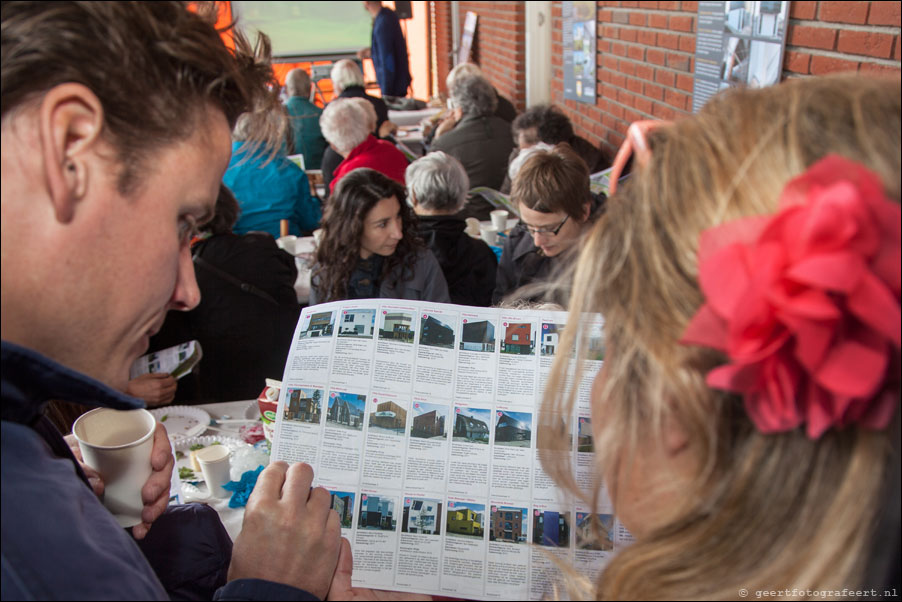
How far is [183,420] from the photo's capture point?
1.66 metres

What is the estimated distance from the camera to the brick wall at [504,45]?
577cm

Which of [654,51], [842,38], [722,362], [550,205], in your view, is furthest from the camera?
[654,51]

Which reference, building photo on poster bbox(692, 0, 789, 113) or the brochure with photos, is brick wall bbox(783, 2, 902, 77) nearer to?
building photo on poster bbox(692, 0, 789, 113)

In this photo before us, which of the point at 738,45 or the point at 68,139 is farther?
the point at 738,45

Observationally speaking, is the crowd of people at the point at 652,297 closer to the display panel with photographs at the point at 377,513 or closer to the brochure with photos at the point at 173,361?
the display panel with photographs at the point at 377,513

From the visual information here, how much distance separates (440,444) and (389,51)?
6674 millimetres

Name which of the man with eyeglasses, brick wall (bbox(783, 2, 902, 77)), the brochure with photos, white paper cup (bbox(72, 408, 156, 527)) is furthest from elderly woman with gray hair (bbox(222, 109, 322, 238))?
white paper cup (bbox(72, 408, 156, 527))

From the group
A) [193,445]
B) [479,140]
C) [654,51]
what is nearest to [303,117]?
[479,140]

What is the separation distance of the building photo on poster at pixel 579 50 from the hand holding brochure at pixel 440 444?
350cm

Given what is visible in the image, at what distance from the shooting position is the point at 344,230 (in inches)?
91.5

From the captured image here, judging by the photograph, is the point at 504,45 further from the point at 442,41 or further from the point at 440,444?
the point at 440,444

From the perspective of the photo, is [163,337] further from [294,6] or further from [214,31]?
[294,6]

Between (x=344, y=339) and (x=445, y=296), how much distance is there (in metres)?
1.36

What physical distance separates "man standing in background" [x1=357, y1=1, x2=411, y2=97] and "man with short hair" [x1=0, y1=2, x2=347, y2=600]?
6.75m
